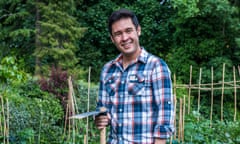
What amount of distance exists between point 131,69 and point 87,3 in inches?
485

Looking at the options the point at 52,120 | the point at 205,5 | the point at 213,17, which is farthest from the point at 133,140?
the point at 213,17

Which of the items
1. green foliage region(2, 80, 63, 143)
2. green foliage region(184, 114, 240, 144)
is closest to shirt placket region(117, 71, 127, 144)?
green foliage region(184, 114, 240, 144)

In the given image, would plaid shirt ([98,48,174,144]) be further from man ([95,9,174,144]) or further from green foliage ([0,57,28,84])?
green foliage ([0,57,28,84])

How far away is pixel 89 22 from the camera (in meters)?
12.9

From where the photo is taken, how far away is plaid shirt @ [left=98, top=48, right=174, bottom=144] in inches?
57.3

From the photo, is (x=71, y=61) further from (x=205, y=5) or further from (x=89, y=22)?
(x=205, y=5)

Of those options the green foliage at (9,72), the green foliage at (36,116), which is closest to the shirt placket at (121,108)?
the green foliage at (36,116)

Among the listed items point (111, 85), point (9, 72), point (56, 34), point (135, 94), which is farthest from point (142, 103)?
point (56, 34)

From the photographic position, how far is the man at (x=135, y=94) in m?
1.46

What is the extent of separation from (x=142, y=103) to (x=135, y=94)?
47mm

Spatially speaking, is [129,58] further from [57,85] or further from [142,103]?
[57,85]

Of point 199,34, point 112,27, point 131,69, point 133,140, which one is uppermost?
point 199,34

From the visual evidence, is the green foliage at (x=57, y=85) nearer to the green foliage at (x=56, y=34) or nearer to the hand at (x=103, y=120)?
the green foliage at (x=56, y=34)

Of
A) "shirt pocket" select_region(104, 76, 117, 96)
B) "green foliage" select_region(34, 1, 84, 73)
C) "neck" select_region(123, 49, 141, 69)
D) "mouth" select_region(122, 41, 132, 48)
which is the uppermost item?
"green foliage" select_region(34, 1, 84, 73)
